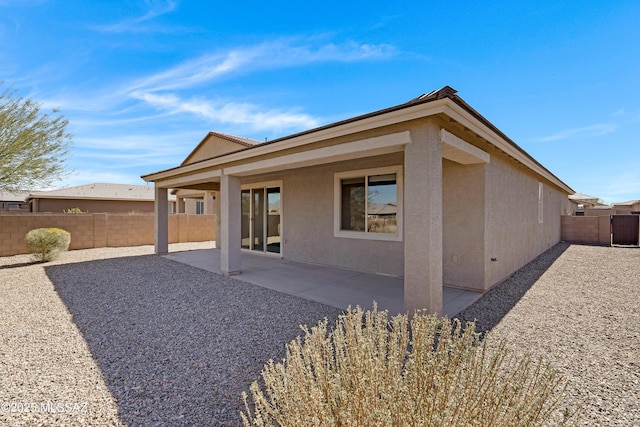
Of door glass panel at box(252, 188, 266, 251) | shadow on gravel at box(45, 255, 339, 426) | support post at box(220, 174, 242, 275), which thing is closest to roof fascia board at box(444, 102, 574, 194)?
shadow on gravel at box(45, 255, 339, 426)

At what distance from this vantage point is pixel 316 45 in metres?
10.0

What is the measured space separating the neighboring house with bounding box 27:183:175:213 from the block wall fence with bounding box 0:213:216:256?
473 inches

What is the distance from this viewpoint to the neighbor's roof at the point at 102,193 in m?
22.7

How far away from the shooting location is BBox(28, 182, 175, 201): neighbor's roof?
2271 centimetres

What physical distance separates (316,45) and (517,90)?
7.51m

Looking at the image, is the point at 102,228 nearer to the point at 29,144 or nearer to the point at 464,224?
the point at 29,144

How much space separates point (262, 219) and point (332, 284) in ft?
16.8

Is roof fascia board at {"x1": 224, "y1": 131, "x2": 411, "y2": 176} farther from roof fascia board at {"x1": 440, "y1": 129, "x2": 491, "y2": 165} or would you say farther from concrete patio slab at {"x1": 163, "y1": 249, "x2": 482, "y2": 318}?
concrete patio slab at {"x1": 163, "y1": 249, "x2": 482, "y2": 318}

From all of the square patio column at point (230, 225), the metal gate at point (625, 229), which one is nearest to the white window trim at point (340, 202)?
the square patio column at point (230, 225)

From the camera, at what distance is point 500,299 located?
6.09 meters

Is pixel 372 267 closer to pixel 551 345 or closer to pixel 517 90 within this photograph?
pixel 551 345

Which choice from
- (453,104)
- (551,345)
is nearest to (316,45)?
(453,104)

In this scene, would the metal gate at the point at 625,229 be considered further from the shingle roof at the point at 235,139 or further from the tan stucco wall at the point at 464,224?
the shingle roof at the point at 235,139

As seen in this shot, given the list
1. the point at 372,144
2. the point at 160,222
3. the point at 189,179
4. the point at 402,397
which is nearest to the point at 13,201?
the point at 160,222
